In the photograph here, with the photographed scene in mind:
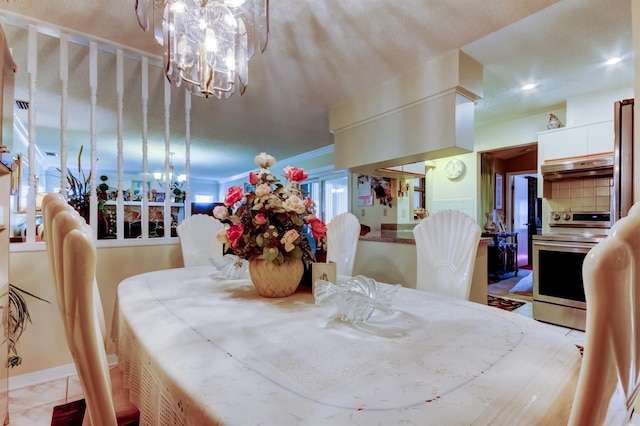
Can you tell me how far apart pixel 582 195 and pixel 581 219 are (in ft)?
0.93

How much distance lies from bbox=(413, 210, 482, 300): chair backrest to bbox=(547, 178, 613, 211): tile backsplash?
2.91 meters

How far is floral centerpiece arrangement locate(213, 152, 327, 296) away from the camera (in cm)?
117

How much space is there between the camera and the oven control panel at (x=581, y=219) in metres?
3.18

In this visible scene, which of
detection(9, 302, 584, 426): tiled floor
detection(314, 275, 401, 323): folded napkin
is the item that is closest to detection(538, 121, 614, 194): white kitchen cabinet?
detection(9, 302, 584, 426): tiled floor

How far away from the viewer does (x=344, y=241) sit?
208 centimetres

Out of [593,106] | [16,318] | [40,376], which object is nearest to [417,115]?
[593,106]

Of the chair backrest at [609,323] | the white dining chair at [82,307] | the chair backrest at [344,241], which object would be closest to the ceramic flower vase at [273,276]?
the white dining chair at [82,307]

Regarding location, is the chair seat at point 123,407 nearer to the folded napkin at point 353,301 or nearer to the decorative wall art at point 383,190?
the folded napkin at point 353,301

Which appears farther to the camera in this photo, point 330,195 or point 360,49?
point 330,195

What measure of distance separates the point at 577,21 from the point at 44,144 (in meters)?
7.47

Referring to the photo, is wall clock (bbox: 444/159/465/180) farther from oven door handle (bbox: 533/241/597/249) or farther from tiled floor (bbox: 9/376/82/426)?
tiled floor (bbox: 9/376/82/426)

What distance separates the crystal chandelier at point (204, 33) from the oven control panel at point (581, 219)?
3.77 meters

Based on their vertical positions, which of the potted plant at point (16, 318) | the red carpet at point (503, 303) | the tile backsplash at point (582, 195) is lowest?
the red carpet at point (503, 303)

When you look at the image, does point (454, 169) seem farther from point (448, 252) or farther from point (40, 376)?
point (40, 376)
